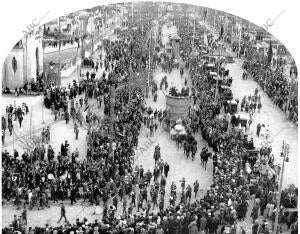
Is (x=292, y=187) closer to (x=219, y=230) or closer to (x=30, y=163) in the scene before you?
(x=219, y=230)

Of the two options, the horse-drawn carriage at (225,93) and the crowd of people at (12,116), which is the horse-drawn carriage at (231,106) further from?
the crowd of people at (12,116)

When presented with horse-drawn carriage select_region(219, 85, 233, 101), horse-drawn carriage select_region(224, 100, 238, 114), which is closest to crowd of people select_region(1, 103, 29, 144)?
horse-drawn carriage select_region(224, 100, 238, 114)

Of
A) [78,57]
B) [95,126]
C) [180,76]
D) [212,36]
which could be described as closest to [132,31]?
Answer: [212,36]

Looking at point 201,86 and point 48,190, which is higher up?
point 201,86

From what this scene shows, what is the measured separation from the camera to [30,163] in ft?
79.3

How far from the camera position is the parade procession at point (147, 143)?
65.3 ft

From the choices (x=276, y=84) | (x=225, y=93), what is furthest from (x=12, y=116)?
(x=276, y=84)

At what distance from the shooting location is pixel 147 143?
28.4 meters

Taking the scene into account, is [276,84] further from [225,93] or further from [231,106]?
[231,106]

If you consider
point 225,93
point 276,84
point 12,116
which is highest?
point 276,84

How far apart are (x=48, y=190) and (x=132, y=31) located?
40.5 meters

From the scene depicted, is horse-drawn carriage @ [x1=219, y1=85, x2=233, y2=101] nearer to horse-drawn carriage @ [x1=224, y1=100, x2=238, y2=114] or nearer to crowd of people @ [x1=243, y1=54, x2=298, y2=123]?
horse-drawn carriage @ [x1=224, y1=100, x2=238, y2=114]

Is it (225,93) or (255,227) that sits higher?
(225,93)

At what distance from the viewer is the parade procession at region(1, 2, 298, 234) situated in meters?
19.9
